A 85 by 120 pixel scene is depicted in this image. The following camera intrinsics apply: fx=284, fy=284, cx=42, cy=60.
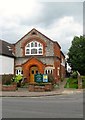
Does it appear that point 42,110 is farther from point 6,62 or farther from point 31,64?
point 31,64

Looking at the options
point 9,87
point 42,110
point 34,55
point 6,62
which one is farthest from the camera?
point 34,55

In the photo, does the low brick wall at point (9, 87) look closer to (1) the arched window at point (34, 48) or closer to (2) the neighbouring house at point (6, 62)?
(2) the neighbouring house at point (6, 62)

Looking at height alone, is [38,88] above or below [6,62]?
below

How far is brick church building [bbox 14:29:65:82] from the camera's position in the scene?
45.2m

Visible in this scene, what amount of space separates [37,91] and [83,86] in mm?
8754

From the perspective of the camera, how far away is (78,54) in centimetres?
5850

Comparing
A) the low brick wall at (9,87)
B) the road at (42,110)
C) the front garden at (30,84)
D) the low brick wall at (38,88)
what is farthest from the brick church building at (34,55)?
the road at (42,110)

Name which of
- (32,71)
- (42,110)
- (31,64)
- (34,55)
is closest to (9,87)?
(31,64)

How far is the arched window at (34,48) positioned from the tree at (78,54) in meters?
14.2

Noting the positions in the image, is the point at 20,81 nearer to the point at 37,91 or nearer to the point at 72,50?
the point at 37,91

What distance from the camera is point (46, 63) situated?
45.3 metres

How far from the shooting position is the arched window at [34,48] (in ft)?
151

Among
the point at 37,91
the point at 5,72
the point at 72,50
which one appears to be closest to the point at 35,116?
the point at 37,91

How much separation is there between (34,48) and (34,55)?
116 centimetres
